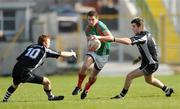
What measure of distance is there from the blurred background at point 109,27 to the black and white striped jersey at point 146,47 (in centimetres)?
1410

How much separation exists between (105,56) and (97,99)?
57.5 inches

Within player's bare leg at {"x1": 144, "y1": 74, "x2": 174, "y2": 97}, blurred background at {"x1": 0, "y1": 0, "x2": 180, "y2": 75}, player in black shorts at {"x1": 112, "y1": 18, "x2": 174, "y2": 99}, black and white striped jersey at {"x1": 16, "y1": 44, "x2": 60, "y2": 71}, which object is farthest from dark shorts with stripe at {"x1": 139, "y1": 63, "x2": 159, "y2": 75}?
blurred background at {"x1": 0, "y1": 0, "x2": 180, "y2": 75}

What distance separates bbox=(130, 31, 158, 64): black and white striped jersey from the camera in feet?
52.3

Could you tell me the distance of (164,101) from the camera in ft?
50.7

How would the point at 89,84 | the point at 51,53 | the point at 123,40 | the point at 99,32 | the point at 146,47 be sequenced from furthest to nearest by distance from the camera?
the point at 99,32 → the point at 89,84 → the point at 146,47 → the point at 51,53 → the point at 123,40

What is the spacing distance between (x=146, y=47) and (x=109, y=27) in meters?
19.3

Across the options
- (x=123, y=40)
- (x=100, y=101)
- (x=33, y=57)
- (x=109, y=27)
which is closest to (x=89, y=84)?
(x=100, y=101)

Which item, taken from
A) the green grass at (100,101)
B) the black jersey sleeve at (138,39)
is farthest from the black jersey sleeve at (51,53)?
the black jersey sleeve at (138,39)

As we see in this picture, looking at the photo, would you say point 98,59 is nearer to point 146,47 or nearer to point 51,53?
point 146,47

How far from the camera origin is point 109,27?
35.5 metres

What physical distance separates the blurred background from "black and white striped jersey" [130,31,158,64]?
14102 millimetres

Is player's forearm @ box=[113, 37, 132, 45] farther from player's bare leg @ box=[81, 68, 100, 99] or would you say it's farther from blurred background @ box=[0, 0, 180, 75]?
blurred background @ box=[0, 0, 180, 75]

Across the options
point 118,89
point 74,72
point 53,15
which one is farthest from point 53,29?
point 118,89

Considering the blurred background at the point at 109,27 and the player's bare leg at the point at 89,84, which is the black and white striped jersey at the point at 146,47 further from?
the blurred background at the point at 109,27
